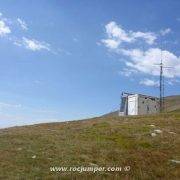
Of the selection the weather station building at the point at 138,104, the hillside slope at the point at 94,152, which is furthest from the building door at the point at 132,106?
the hillside slope at the point at 94,152

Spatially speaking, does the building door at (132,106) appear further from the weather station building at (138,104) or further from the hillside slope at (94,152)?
the hillside slope at (94,152)

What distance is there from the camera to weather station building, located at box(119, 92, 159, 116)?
69750 millimetres

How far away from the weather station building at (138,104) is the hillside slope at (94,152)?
103ft

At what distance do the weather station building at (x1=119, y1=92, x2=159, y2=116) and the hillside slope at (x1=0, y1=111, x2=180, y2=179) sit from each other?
31.4 m

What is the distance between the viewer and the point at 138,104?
69.6m

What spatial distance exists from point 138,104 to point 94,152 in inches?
1671

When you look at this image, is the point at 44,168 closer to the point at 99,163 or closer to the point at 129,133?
→ the point at 99,163

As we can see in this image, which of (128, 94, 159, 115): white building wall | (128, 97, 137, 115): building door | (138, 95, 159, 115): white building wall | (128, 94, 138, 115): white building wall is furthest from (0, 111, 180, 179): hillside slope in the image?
(128, 97, 137, 115): building door

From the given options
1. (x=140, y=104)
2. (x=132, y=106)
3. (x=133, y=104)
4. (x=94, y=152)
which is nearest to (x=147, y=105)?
(x=140, y=104)

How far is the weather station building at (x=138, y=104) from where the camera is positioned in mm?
69750

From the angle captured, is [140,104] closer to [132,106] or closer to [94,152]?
[132,106]

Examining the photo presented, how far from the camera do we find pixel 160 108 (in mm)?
74375

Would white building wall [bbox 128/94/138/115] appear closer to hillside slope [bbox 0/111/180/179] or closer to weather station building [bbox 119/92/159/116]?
weather station building [bbox 119/92/159/116]

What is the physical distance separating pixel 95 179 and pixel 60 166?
2.83 meters
